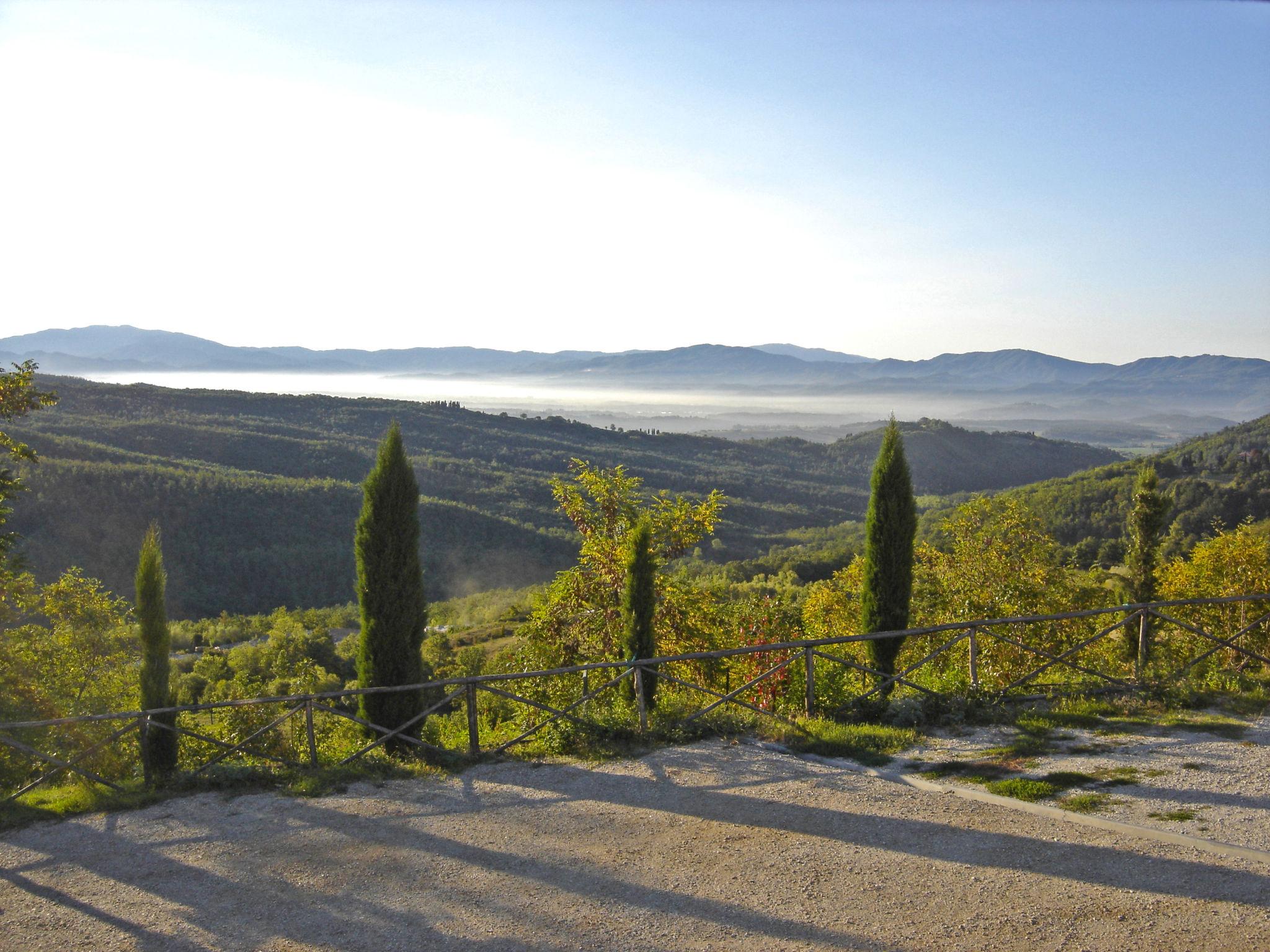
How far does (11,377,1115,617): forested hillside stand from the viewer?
2505 inches

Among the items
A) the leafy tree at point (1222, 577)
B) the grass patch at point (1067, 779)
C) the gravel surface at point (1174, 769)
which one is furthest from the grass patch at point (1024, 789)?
the leafy tree at point (1222, 577)

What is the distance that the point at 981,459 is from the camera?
154m

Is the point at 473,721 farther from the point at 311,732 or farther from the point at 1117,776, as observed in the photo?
the point at 1117,776

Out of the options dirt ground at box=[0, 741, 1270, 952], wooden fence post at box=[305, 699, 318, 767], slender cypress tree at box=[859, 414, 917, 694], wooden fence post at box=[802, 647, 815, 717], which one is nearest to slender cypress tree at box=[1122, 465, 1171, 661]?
slender cypress tree at box=[859, 414, 917, 694]

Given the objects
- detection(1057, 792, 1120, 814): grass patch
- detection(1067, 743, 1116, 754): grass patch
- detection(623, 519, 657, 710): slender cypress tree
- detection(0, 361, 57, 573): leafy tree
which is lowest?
detection(1067, 743, 1116, 754): grass patch

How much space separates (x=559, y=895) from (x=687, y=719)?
133 inches

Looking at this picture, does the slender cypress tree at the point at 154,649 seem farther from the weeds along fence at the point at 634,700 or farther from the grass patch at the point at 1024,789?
the grass patch at the point at 1024,789

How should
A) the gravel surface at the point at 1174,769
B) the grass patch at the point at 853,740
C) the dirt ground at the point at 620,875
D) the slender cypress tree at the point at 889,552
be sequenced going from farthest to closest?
the slender cypress tree at the point at 889,552, the grass patch at the point at 853,740, the gravel surface at the point at 1174,769, the dirt ground at the point at 620,875

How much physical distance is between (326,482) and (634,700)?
81012 mm

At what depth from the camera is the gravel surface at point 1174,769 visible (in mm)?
5902

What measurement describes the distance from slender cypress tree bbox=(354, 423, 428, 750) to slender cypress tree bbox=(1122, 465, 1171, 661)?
19461 mm

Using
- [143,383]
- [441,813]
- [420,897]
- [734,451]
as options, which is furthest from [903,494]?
[734,451]

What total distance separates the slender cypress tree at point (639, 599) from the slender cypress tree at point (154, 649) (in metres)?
5.12

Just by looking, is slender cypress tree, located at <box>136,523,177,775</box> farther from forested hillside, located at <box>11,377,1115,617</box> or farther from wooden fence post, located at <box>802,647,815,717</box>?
forested hillside, located at <box>11,377,1115,617</box>
